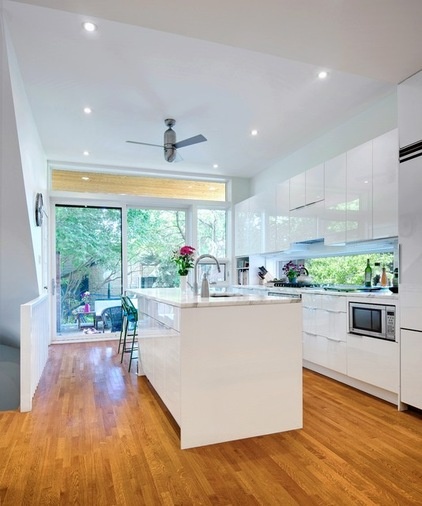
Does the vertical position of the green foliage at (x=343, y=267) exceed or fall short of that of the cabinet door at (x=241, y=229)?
it falls short

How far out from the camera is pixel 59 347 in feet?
17.9

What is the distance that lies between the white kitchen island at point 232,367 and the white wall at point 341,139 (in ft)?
8.02

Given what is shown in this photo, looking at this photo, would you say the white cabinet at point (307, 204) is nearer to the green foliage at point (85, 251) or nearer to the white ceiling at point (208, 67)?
the white ceiling at point (208, 67)

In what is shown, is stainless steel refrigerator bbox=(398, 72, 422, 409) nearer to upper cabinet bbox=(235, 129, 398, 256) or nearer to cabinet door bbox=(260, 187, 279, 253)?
upper cabinet bbox=(235, 129, 398, 256)

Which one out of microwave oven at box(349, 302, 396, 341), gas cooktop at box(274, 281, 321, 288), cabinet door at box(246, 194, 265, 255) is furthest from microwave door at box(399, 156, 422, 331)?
cabinet door at box(246, 194, 265, 255)

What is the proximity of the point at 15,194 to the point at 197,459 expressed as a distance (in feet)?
9.65

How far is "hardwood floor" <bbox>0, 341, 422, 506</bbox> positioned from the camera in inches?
70.7

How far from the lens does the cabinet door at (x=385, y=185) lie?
123 inches

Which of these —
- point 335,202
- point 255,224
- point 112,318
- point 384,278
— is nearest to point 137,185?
point 255,224

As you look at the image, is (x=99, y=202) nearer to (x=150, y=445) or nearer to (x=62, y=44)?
(x=62, y=44)

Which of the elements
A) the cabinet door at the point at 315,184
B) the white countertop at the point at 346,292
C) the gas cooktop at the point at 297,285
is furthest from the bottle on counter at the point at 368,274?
the cabinet door at the point at 315,184

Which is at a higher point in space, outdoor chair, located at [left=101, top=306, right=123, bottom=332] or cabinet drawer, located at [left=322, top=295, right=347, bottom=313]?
cabinet drawer, located at [left=322, top=295, right=347, bottom=313]

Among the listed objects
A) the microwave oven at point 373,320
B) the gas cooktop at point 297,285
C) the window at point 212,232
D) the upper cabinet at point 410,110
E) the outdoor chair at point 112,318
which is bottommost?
the outdoor chair at point 112,318

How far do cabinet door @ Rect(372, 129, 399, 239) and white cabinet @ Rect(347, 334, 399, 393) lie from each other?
3.24 ft
